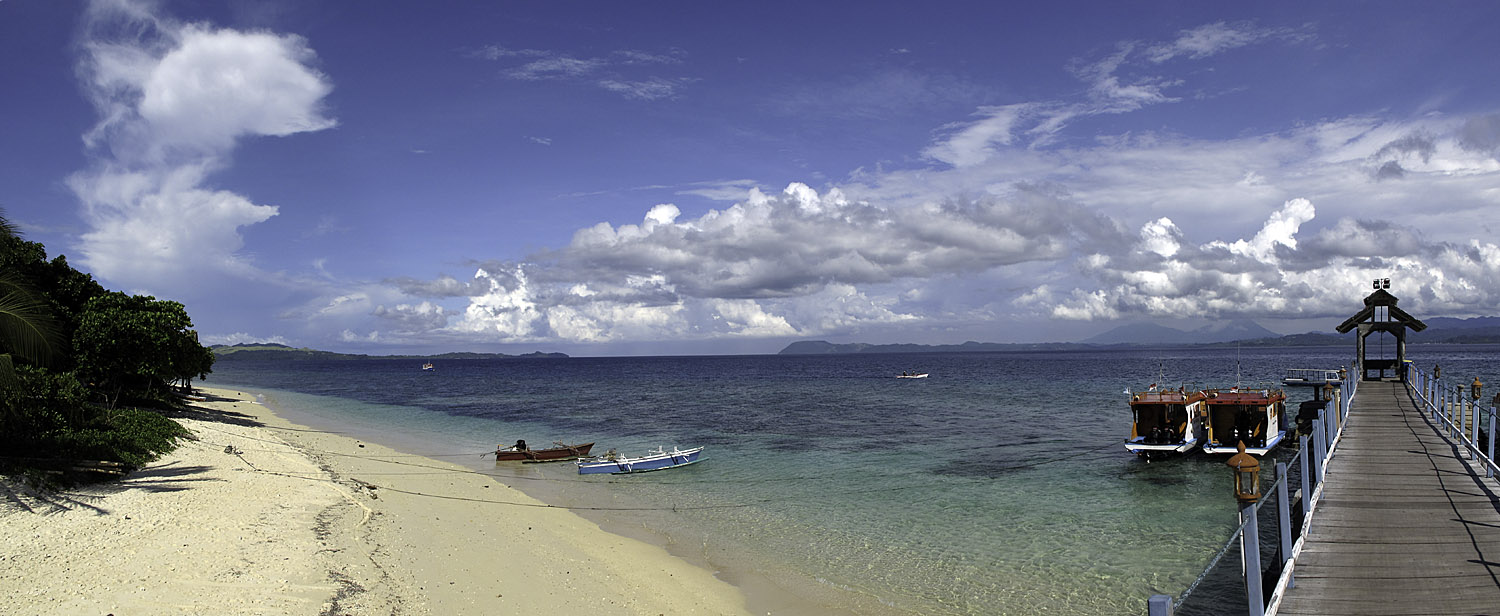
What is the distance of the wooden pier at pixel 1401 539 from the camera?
817cm

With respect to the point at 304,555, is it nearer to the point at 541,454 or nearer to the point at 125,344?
the point at 541,454

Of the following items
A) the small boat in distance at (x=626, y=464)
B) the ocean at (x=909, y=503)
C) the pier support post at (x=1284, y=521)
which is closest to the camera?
the pier support post at (x=1284, y=521)

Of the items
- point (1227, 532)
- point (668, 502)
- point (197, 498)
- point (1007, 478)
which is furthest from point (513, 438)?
point (1227, 532)

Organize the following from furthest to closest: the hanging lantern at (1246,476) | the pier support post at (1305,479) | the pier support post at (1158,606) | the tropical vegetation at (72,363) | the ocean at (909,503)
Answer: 1. the tropical vegetation at (72,363)
2. the ocean at (909,503)
3. the pier support post at (1305,479)
4. the hanging lantern at (1246,476)
5. the pier support post at (1158,606)

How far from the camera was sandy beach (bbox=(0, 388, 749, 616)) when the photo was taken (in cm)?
1030

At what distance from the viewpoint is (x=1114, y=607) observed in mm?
12016

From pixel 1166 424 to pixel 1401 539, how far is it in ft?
58.8

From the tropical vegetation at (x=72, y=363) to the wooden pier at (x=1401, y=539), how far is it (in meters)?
21.2

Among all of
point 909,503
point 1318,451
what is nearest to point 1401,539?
point 1318,451

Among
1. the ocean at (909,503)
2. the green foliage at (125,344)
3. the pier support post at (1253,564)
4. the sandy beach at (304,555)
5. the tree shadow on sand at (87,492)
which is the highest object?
the green foliage at (125,344)

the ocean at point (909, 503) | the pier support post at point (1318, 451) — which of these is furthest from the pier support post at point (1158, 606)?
the pier support post at point (1318, 451)

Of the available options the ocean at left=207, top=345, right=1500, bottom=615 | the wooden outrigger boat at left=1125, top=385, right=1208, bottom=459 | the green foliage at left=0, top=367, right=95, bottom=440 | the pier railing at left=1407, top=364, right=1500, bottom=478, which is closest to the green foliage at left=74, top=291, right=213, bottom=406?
the ocean at left=207, top=345, right=1500, bottom=615

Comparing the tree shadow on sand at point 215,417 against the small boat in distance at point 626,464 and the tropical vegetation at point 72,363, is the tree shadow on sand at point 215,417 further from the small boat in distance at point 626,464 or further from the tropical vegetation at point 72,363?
the small boat in distance at point 626,464

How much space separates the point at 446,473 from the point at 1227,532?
23002 millimetres
